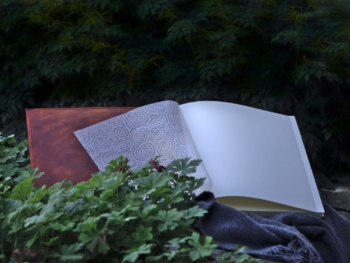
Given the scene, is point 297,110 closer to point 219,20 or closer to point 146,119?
point 219,20

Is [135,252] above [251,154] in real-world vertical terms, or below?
above

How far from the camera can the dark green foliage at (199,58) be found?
340cm

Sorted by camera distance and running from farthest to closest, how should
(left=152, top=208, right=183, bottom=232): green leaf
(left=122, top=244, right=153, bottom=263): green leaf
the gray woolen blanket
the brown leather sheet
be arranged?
the brown leather sheet
the gray woolen blanket
(left=152, top=208, right=183, bottom=232): green leaf
(left=122, top=244, right=153, bottom=263): green leaf

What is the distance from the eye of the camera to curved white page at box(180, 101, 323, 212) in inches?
66.8

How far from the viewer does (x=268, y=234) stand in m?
1.41

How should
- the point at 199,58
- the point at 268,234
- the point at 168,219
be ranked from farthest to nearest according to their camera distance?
1. the point at 199,58
2. the point at 268,234
3. the point at 168,219

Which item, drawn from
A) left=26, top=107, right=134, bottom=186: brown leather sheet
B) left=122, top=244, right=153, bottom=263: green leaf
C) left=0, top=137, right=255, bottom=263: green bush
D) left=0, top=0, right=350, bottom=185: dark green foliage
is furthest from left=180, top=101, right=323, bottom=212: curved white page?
left=0, top=0, right=350, bottom=185: dark green foliage

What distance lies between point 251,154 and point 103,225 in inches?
31.1

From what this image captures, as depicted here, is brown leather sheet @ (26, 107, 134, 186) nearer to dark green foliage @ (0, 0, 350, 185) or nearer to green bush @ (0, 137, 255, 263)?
green bush @ (0, 137, 255, 263)

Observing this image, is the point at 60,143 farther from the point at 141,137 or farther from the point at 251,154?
the point at 251,154

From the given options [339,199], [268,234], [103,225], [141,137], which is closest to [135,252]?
[103,225]

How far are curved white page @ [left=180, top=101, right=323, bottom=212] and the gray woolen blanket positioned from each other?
12cm

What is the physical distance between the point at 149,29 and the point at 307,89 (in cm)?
107

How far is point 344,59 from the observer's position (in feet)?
11.2
